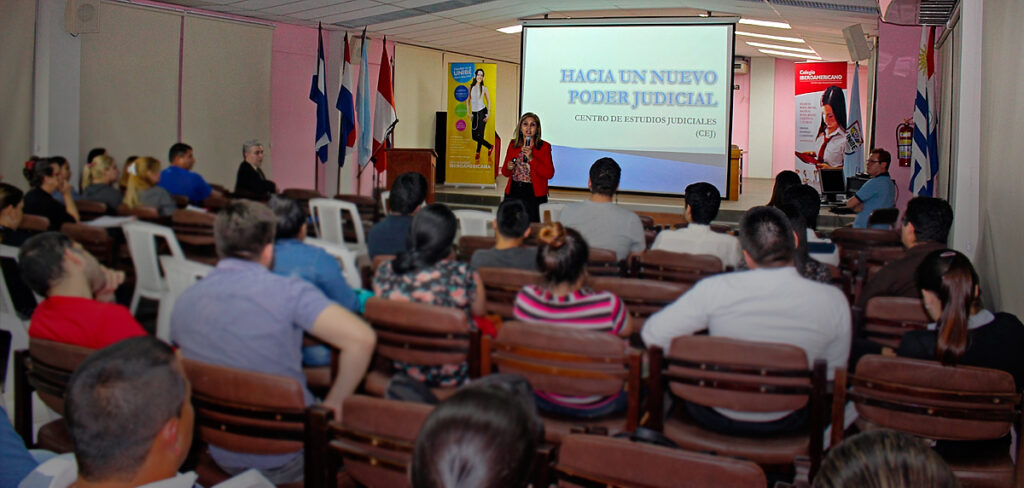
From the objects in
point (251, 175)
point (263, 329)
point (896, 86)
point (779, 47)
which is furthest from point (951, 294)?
point (779, 47)

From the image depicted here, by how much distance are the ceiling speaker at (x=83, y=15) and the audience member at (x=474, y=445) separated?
30.3 feet

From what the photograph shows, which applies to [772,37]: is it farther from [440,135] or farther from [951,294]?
[951,294]

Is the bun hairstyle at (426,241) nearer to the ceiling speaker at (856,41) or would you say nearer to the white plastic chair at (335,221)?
the white plastic chair at (335,221)

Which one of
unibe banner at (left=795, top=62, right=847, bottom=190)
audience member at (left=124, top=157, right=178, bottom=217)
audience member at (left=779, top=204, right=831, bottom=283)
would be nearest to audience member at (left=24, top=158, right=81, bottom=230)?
audience member at (left=124, top=157, right=178, bottom=217)

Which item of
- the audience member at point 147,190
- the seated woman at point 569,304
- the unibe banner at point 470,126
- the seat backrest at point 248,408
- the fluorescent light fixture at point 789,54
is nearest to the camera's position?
the seat backrest at point 248,408

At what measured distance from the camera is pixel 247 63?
12.0 metres

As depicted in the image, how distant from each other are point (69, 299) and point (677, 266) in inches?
104

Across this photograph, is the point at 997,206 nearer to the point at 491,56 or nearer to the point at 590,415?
the point at 590,415

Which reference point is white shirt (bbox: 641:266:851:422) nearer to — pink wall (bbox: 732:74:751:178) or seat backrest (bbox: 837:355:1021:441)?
seat backrest (bbox: 837:355:1021:441)

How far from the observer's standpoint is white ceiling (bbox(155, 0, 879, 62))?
10.0 meters

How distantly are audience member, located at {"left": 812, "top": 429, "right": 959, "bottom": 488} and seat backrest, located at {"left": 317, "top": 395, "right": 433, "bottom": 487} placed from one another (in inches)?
32.7

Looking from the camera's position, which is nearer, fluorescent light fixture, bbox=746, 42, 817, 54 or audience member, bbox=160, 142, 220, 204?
audience member, bbox=160, 142, 220, 204

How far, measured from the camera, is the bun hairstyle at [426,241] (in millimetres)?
3160

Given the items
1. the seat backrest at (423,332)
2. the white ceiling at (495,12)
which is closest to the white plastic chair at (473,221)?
the seat backrest at (423,332)
